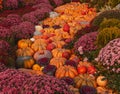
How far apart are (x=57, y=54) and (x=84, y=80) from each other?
270 centimetres

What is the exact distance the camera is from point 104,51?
34.6 ft

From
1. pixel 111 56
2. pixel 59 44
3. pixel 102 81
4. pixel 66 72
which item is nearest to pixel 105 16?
pixel 59 44

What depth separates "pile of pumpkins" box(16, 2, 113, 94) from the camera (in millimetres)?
10133

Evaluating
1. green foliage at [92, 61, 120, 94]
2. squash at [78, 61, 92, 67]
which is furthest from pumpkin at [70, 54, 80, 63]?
green foliage at [92, 61, 120, 94]

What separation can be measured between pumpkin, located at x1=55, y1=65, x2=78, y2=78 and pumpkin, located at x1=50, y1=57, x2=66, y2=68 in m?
0.50

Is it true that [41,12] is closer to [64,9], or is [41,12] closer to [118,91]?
[64,9]

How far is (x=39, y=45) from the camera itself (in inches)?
506

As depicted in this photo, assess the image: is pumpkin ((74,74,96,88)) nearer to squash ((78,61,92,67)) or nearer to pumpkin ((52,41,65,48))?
squash ((78,61,92,67))

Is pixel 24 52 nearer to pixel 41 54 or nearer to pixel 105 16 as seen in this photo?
pixel 41 54

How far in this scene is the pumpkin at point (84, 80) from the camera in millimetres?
9409

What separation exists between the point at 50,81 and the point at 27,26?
24.8 feet

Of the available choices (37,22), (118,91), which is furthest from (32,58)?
(37,22)

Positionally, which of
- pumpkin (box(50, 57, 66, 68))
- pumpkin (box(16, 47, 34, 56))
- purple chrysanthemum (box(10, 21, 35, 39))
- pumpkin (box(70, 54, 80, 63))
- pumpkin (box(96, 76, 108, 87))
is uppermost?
purple chrysanthemum (box(10, 21, 35, 39))

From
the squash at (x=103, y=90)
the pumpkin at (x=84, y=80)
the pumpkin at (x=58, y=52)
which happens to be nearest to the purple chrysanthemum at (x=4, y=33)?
the pumpkin at (x=58, y=52)
